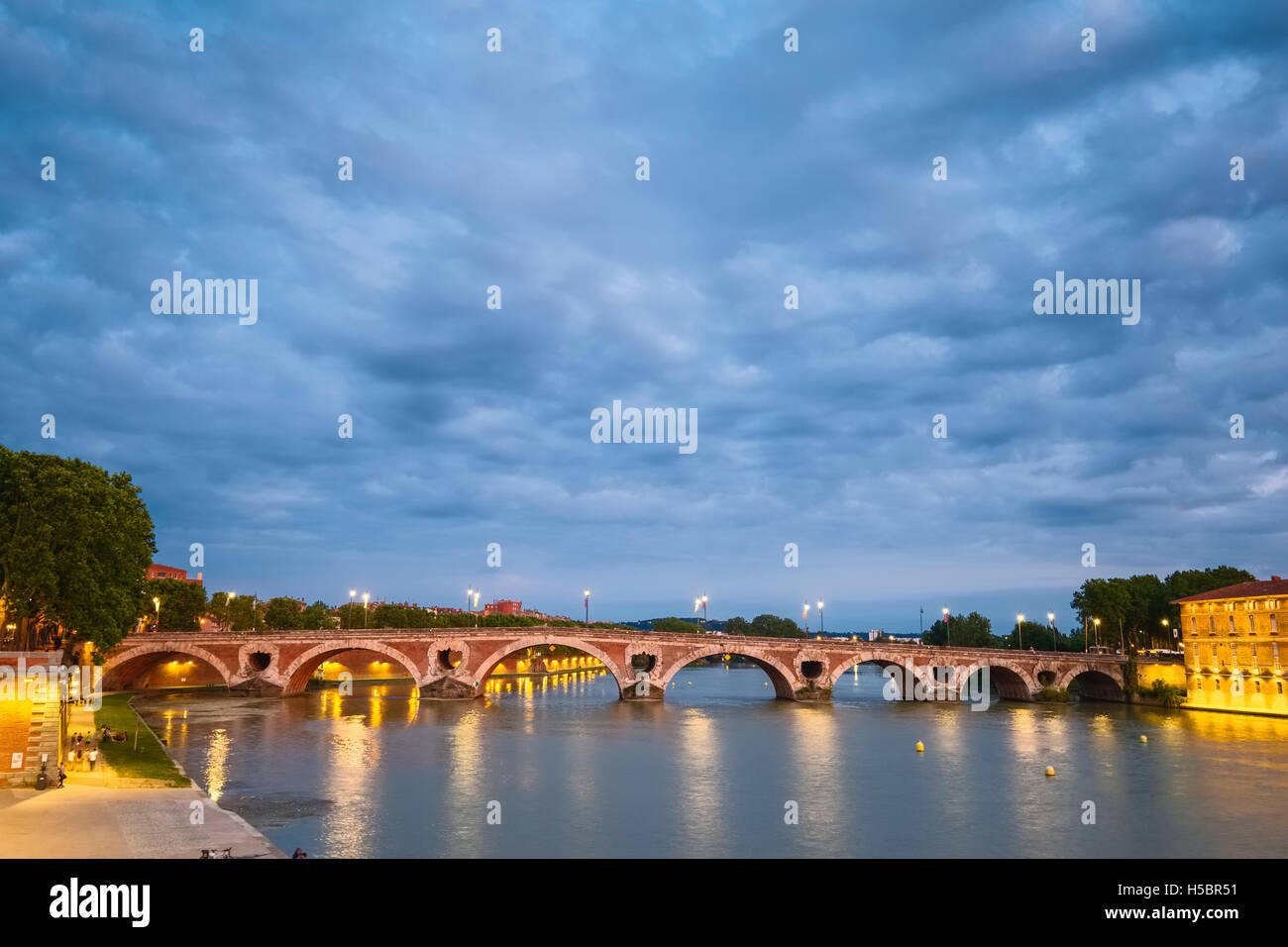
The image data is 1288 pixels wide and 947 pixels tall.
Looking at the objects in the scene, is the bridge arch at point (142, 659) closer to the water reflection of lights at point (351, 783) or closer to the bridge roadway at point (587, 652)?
the bridge roadway at point (587, 652)

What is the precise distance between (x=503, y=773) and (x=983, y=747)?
121 feet

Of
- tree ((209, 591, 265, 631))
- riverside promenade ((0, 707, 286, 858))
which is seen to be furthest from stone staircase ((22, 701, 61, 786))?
tree ((209, 591, 265, 631))

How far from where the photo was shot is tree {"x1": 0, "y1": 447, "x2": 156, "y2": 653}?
5038 cm

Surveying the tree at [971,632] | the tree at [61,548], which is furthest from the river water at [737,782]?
the tree at [971,632]

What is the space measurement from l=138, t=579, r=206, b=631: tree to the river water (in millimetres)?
31282

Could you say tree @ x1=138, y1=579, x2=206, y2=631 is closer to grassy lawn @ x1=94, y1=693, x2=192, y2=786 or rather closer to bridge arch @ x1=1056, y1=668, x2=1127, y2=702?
grassy lawn @ x1=94, y1=693, x2=192, y2=786

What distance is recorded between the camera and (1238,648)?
84.1 meters

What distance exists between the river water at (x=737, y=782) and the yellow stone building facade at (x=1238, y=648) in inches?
126

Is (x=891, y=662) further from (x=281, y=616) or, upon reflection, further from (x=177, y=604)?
(x=177, y=604)

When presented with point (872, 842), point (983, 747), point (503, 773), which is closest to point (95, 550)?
point (503, 773)

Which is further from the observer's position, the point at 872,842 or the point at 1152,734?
the point at 1152,734
